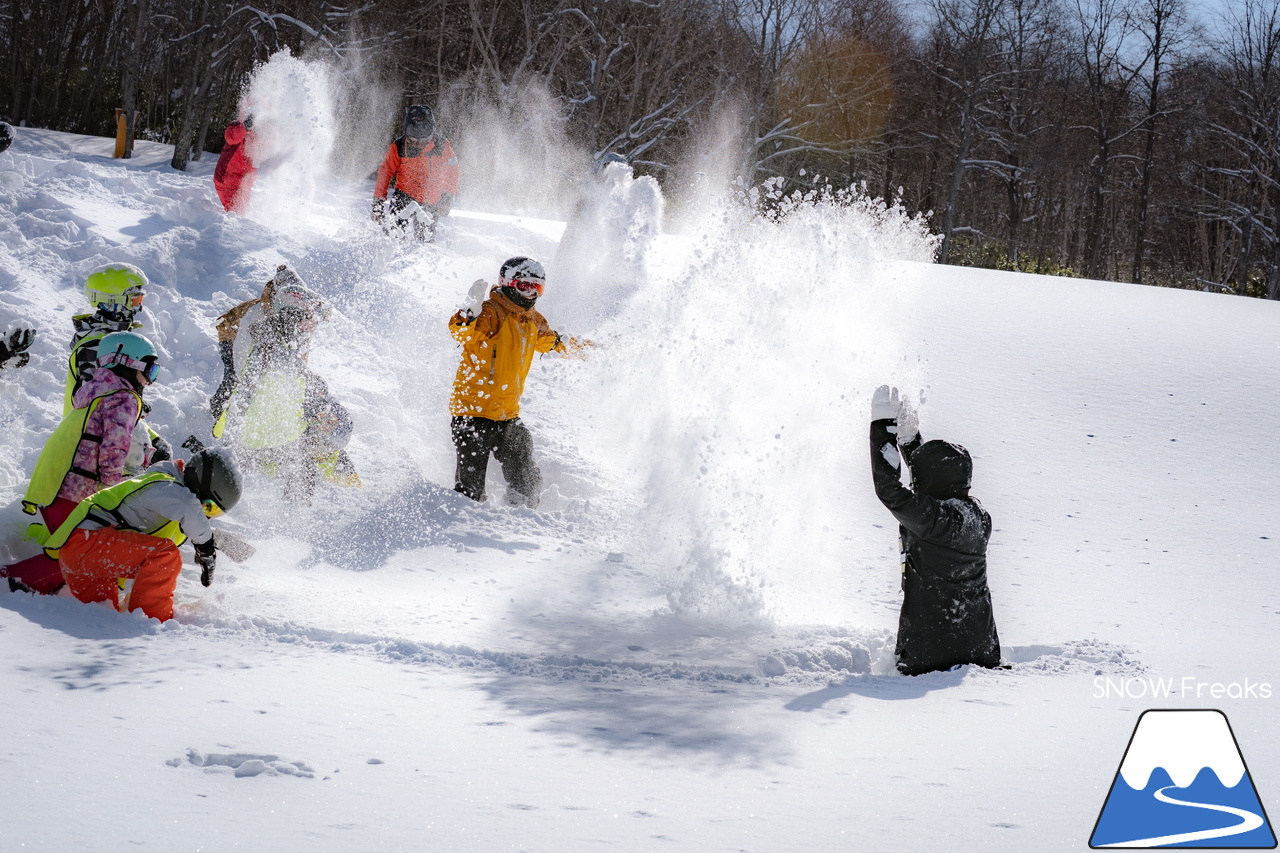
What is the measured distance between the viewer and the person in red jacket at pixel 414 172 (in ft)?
30.9

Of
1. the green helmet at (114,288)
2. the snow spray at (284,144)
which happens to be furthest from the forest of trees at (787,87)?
the green helmet at (114,288)

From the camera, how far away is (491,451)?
20.2ft

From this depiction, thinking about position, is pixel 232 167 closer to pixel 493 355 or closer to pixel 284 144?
pixel 284 144

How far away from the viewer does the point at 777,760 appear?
2.84 m

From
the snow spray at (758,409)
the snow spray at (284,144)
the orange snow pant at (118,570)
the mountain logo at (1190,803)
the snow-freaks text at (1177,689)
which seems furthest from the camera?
the snow spray at (284,144)

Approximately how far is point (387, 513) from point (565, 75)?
19.6 meters

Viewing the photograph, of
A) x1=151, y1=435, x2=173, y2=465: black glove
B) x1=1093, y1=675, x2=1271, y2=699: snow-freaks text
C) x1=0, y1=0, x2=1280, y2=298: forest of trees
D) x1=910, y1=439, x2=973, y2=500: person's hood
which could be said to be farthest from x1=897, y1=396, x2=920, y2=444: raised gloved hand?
x1=0, y1=0, x2=1280, y2=298: forest of trees

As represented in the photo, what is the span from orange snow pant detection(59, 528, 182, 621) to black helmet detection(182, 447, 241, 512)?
0.26 m

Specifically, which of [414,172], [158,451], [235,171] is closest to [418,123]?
[414,172]

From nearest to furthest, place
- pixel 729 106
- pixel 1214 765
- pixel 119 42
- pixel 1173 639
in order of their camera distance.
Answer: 1. pixel 1214 765
2. pixel 1173 639
3. pixel 119 42
4. pixel 729 106

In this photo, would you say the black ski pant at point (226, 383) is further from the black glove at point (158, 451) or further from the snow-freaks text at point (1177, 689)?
the snow-freaks text at point (1177, 689)

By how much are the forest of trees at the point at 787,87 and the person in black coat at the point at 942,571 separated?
13.8 meters

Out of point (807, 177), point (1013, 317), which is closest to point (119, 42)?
point (807, 177)

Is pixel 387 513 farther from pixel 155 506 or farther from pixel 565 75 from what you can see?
pixel 565 75
